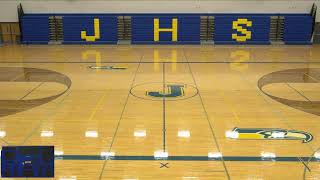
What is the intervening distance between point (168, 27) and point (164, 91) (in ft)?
27.8

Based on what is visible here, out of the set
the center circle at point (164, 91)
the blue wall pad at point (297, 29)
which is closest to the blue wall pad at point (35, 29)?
the center circle at point (164, 91)

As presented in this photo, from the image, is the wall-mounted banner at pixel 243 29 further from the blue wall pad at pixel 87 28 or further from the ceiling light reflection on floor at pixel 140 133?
the ceiling light reflection on floor at pixel 140 133

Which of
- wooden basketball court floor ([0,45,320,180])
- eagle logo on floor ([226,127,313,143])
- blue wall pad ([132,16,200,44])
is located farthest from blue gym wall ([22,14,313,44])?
→ eagle logo on floor ([226,127,313,143])

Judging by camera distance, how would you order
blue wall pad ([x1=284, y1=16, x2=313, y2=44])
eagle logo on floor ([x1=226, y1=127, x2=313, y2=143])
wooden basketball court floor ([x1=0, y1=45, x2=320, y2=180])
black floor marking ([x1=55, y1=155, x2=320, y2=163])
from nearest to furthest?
1. wooden basketball court floor ([x1=0, y1=45, x2=320, y2=180])
2. black floor marking ([x1=55, y1=155, x2=320, y2=163])
3. eagle logo on floor ([x1=226, y1=127, x2=313, y2=143])
4. blue wall pad ([x1=284, y1=16, x2=313, y2=44])

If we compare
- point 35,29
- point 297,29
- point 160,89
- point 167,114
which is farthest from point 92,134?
point 297,29

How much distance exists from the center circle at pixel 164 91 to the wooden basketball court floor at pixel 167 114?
0.03 meters

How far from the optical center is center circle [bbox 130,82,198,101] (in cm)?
995

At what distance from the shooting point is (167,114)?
28.2ft

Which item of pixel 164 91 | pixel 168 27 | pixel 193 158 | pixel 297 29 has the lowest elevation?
pixel 193 158

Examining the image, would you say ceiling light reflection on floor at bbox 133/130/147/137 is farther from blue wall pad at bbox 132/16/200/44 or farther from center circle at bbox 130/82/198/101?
blue wall pad at bbox 132/16/200/44

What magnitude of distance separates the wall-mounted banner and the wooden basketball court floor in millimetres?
3107

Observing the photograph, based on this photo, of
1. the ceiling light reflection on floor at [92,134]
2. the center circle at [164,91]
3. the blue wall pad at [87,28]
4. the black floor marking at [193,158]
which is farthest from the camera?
the blue wall pad at [87,28]

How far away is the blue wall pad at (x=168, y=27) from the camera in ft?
60.1

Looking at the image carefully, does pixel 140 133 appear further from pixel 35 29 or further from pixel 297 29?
pixel 297 29
